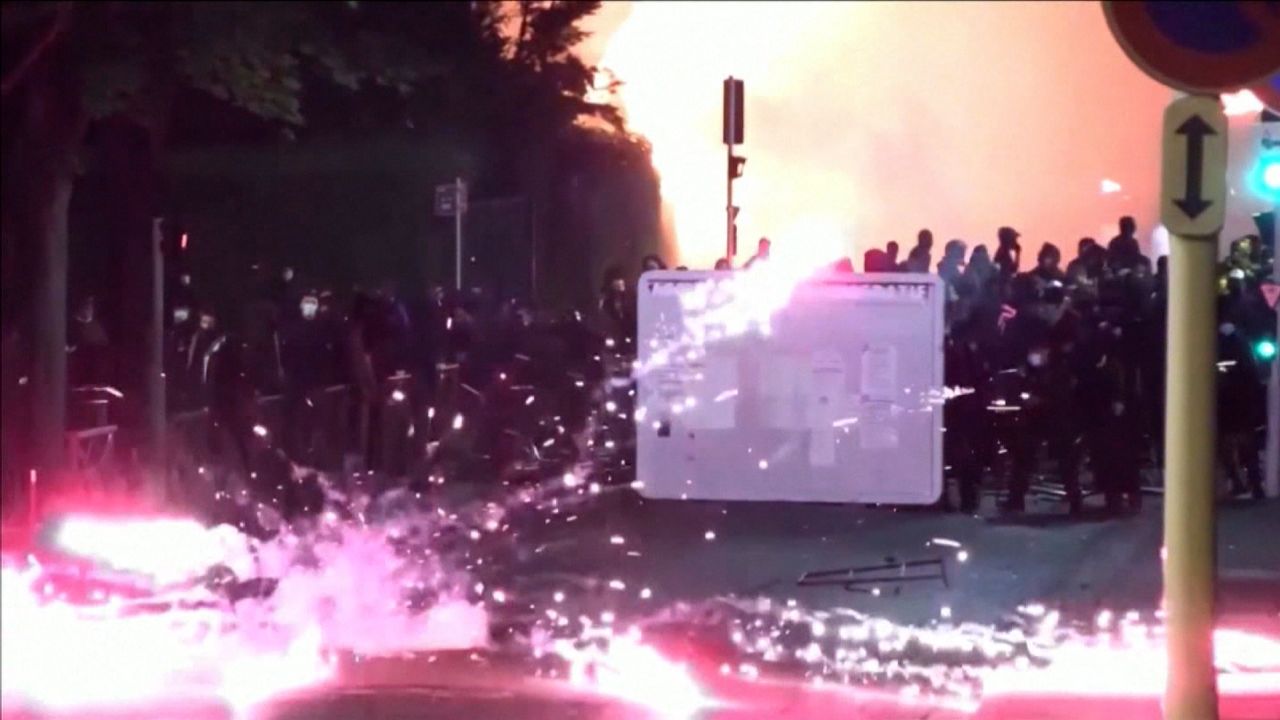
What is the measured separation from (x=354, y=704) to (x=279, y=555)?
A: 448 cm

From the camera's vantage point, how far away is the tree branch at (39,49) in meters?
12.1

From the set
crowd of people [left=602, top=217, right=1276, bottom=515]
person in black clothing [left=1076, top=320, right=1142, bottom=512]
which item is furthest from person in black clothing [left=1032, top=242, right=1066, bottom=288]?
person in black clothing [left=1076, top=320, right=1142, bottom=512]

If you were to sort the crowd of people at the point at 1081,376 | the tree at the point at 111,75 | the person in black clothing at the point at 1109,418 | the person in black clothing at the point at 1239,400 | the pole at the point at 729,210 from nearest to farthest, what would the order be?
the tree at the point at 111,75, the person in black clothing at the point at 1109,418, the crowd of people at the point at 1081,376, the person in black clothing at the point at 1239,400, the pole at the point at 729,210

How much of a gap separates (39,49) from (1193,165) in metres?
8.54

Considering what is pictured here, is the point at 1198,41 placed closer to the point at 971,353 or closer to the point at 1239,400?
the point at 971,353

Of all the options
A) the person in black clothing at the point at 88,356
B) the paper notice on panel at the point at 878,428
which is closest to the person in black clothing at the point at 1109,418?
the paper notice on panel at the point at 878,428

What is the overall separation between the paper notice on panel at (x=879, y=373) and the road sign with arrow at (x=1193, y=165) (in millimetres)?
5134

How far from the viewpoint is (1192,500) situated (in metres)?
6.26

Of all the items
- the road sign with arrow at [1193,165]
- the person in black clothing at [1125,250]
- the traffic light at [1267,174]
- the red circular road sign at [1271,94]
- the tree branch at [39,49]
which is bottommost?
the road sign with arrow at [1193,165]

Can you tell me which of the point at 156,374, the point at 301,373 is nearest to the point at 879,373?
the point at 156,374

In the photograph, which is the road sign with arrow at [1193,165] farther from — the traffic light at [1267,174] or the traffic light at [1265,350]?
the traffic light at [1265,350]

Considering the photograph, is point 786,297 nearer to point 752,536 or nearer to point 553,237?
point 752,536

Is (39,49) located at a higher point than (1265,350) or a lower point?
higher

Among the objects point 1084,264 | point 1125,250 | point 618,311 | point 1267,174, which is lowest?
point 618,311
